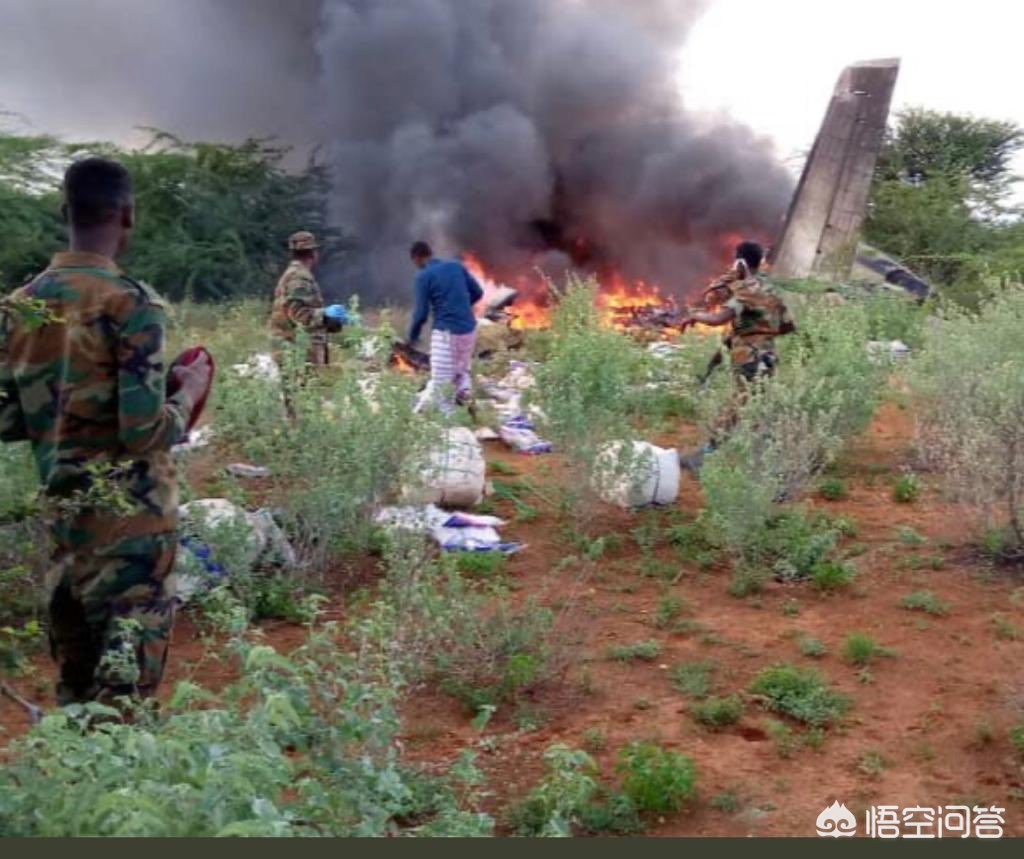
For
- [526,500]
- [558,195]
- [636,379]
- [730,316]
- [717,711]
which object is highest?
[558,195]

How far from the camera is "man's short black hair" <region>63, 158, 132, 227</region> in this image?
109 inches

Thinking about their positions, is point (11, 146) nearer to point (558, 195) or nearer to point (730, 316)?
point (558, 195)

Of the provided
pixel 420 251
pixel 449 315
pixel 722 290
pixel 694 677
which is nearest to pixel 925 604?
pixel 694 677

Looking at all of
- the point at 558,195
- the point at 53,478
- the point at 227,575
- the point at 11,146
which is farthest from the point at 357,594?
the point at 558,195

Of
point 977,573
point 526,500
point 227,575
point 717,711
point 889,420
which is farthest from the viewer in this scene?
point 889,420

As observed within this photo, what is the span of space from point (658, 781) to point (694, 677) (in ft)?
3.09

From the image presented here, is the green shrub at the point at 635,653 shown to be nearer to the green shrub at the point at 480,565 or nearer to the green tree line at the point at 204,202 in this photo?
the green shrub at the point at 480,565

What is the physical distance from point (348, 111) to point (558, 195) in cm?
295

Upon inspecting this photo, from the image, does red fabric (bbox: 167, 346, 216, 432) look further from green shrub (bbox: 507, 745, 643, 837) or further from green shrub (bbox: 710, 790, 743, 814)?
green shrub (bbox: 710, 790, 743, 814)

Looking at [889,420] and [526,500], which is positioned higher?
[889,420]

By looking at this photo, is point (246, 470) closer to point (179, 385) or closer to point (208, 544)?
point (208, 544)

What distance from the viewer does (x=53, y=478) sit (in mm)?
2760

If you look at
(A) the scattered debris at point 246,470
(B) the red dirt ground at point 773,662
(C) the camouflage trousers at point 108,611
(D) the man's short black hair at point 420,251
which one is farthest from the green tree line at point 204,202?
(C) the camouflage trousers at point 108,611

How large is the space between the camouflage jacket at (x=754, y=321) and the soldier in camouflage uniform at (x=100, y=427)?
15.8ft
